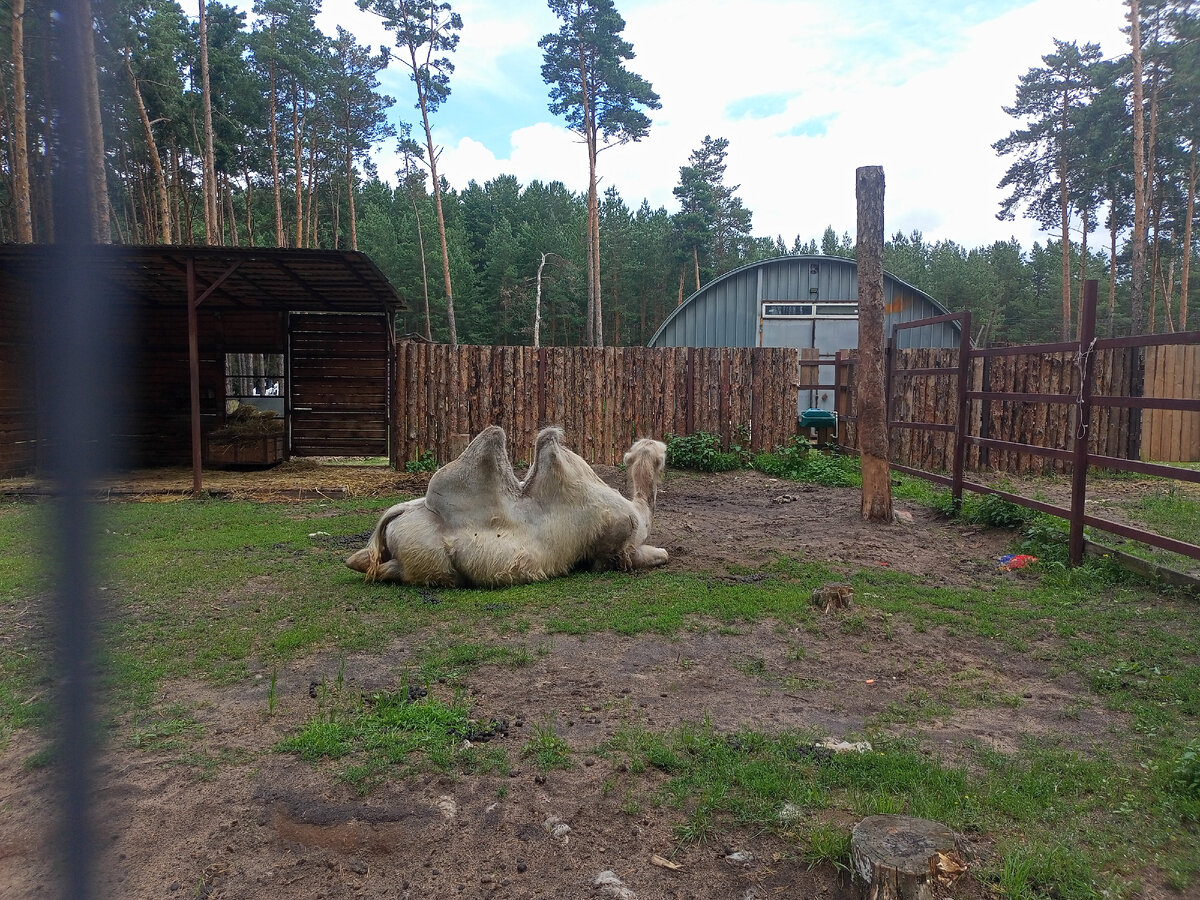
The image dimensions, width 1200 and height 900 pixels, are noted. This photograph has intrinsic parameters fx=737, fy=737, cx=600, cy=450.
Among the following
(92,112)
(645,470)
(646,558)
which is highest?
(92,112)

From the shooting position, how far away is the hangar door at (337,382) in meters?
14.6

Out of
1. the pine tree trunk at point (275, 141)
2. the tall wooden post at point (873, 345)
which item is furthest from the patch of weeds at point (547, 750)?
the pine tree trunk at point (275, 141)

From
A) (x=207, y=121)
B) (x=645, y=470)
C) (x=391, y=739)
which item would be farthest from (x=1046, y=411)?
(x=207, y=121)

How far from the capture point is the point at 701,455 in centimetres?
1284

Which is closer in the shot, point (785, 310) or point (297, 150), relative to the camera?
Answer: point (785, 310)

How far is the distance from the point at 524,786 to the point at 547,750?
27cm

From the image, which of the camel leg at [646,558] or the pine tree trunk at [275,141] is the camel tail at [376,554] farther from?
the pine tree trunk at [275,141]

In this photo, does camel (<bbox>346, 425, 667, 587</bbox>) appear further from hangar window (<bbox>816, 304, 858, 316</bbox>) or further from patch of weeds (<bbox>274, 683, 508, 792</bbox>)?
hangar window (<bbox>816, 304, 858, 316</bbox>)

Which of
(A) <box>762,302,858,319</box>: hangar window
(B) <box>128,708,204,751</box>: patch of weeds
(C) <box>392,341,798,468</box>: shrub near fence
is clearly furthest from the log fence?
(B) <box>128,708,204,751</box>: patch of weeds

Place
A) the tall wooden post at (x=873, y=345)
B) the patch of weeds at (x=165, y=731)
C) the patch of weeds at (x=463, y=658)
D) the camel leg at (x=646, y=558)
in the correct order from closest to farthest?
the patch of weeds at (x=165, y=731) → the patch of weeds at (x=463, y=658) → the camel leg at (x=646, y=558) → the tall wooden post at (x=873, y=345)

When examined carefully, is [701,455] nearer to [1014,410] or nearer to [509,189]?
[1014,410]

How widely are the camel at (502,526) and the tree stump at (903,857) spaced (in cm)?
381

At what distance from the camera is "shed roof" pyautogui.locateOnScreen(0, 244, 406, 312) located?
33.1 ft

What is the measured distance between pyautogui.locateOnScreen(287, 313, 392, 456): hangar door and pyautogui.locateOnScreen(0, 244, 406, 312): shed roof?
1.31 ft
